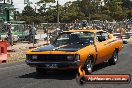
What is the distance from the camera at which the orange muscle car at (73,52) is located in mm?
11102

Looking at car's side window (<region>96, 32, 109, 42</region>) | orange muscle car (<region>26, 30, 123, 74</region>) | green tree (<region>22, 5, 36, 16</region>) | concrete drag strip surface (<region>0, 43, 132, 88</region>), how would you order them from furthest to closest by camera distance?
green tree (<region>22, 5, 36, 16</region>) → car's side window (<region>96, 32, 109, 42</region>) → orange muscle car (<region>26, 30, 123, 74</region>) → concrete drag strip surface (<region>0, 43, 132, 88</region>)

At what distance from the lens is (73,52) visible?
36.4ft

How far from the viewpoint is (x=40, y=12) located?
88438mm

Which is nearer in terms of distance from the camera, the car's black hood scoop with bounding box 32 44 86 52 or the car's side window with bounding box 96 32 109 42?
the car's black hood scoop with bounding box 32 44 86 52

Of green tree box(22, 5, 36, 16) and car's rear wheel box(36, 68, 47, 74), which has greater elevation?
green tree box(22, 5, 36, 16)

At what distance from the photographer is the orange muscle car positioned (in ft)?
36.4

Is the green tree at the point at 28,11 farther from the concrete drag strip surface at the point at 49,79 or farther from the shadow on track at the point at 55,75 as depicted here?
the shadow on track at the point at 55,75

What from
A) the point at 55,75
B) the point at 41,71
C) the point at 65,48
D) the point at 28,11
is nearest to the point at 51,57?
the point at 65,48

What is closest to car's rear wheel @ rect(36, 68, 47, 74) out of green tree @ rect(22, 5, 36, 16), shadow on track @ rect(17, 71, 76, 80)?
shadow on track @ rect(17, 71, 76, 80)

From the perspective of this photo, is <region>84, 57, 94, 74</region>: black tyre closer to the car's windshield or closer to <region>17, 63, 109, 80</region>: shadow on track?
<region>17, 63, 109, 80</region>: shadow on track

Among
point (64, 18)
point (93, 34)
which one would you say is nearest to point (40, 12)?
point (64, 18)

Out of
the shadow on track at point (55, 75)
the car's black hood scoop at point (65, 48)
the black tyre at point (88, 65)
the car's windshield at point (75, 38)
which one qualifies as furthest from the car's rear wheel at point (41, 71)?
the black tyre at point (88, 65)

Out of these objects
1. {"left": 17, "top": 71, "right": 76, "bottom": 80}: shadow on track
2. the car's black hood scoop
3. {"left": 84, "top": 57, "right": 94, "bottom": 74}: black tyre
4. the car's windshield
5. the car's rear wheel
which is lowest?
{"left": 17, "top": 71, "right": 76, "bottom": 80}: shadow on track

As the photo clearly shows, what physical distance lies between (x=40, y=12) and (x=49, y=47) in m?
77.1
